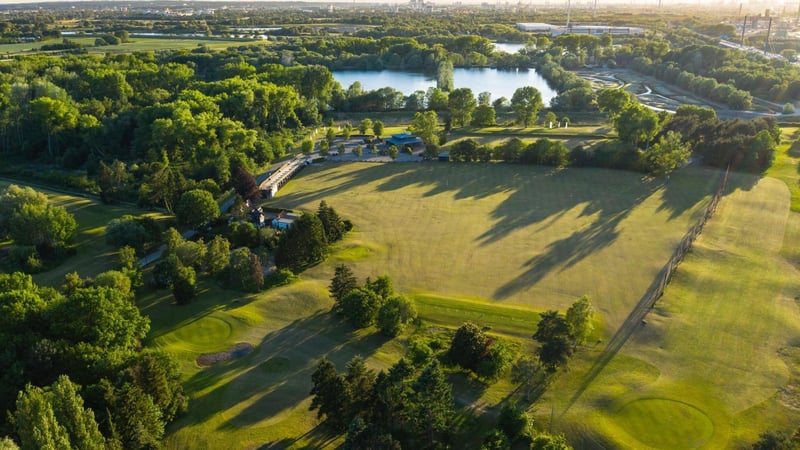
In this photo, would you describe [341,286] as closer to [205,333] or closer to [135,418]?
[205,333]

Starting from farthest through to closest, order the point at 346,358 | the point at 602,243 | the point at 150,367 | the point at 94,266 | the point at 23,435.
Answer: the point at 602,243, the point at 94,266, the point at 346,358, the point at 150,367, the point at 23,435

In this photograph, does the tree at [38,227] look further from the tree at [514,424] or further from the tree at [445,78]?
the tree at [445,78]

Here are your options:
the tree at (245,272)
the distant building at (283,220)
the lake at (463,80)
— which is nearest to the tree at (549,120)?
the lake at (463,80)

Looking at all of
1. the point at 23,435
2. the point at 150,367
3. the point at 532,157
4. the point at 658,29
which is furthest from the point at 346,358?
the point at 658,29

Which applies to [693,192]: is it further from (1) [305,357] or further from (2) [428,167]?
(1) [305,357]

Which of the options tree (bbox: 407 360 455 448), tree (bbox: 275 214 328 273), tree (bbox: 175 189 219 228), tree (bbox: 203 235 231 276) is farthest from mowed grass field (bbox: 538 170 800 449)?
tree (bbox: 175 189 219 228)

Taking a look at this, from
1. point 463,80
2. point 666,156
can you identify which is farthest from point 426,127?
point 463,80

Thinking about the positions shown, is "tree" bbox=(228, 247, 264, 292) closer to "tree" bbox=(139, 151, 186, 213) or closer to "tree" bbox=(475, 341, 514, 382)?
"tree" bbox=(139, 151, 186, 213)
